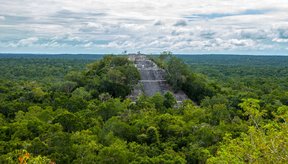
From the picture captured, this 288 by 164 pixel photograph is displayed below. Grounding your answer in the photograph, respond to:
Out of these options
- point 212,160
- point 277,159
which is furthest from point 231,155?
point 277,159

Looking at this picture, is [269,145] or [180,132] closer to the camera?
[269,145]

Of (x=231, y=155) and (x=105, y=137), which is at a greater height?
(x=231, y=155)

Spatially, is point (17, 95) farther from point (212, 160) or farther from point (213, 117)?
point (212, 160)

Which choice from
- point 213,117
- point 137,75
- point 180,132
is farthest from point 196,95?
point 180,132

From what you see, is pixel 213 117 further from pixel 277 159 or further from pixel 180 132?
pixel 277 159

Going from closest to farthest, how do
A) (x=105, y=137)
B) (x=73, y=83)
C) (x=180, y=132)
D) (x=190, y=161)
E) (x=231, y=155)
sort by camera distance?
(x=231, y=155)
(x=190, y=161)
(x=105, y=137)
(x=180, y=132)
(x=73, y=83)

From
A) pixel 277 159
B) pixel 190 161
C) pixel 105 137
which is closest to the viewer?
pixel 277 159

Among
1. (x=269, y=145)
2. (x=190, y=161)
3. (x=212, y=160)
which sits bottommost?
(x=190, y=161)

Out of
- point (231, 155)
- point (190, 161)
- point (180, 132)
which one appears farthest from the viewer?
point (180, 132)

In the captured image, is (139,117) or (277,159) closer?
(277,159)
